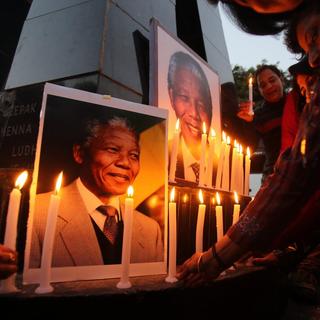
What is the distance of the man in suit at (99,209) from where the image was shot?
1.20 meters

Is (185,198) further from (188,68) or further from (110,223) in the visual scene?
(188,68)

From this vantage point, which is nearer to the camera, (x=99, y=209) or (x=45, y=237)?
(x=45, y=237)

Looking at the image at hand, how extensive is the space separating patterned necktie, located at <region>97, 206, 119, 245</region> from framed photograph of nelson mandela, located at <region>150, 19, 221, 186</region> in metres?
0.71

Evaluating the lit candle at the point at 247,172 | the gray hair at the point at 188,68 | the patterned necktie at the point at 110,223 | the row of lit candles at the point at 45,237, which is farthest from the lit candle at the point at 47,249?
the lit candle at the point at 247,172

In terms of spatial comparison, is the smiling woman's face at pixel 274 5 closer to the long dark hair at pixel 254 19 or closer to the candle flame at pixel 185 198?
the long dark hair at pixel 254 19

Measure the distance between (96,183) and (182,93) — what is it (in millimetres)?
1227

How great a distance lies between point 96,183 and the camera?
1380 millimetres

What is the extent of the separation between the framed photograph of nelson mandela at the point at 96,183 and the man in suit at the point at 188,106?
24.9 inches

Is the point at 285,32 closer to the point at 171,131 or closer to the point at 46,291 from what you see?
the point at 171,131

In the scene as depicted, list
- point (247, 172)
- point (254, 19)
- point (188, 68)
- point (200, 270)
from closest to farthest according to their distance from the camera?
point (200, 270) → point (254, 19) → point (247, 172) → point (188, 68)

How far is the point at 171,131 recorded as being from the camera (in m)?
2.09

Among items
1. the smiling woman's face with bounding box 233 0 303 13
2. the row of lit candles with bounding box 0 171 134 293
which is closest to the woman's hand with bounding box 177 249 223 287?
the row of lit candles with bounding box 0 171 134 293

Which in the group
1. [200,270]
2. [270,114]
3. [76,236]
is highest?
[270,114]

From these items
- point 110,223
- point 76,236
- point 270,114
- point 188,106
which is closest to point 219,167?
point 188,106
